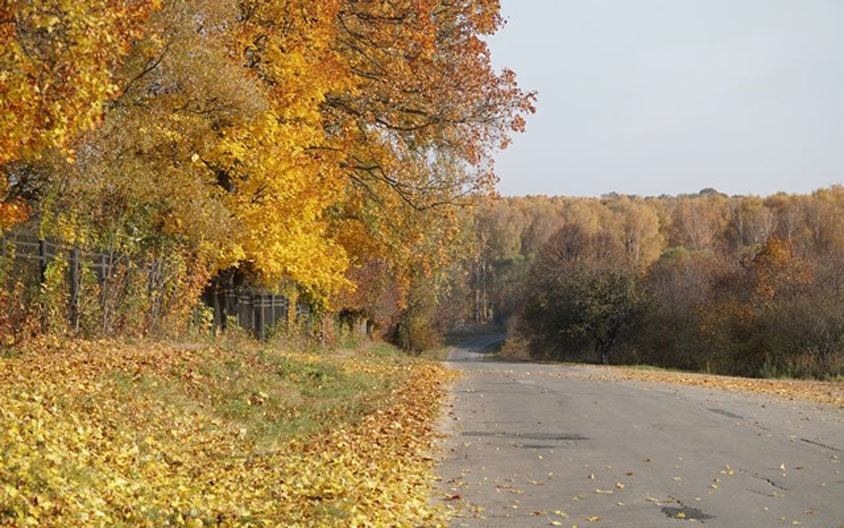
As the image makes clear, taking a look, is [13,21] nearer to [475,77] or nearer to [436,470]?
[436,470]

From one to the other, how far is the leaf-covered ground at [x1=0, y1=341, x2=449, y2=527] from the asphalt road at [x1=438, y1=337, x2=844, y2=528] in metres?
0.78

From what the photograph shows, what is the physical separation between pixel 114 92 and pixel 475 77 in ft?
53.9

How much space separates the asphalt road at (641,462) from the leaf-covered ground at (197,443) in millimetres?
784

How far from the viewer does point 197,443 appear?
38.3 feet

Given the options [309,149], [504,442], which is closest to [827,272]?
[309,149]

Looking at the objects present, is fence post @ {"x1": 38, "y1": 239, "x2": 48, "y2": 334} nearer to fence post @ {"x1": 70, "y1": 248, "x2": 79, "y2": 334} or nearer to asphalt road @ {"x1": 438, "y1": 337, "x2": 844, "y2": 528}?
fence post @ {"x1": 70, "y1": 248, "x2": 79, "y2": 334}

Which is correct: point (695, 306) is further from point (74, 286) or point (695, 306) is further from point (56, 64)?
point (56, 64)

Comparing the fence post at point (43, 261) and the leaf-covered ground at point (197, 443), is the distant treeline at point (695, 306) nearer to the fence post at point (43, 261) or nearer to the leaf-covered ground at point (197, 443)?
the leaf-covered ground at point (197, 443)

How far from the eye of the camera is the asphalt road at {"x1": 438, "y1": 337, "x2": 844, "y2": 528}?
28.3 feet

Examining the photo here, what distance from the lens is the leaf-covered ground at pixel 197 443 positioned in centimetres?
759

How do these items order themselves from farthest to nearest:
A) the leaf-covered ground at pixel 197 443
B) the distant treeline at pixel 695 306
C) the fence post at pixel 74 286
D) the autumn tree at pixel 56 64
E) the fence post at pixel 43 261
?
the distant treeline at pixel 695 306 < the fence post at pixel 74 286 < the fence post at pixel 43 261 < the autumn tree at pixel 56 64 < the leaf-covered ground at pixel 197 443

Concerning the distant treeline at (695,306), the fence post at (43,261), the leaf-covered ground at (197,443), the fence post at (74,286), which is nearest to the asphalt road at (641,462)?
the leaf-covered ground at (197,443)

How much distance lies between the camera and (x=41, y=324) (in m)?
16.5

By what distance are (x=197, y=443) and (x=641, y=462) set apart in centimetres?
556
